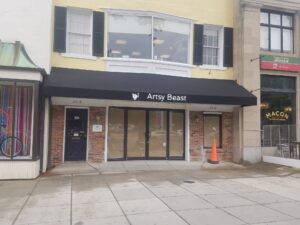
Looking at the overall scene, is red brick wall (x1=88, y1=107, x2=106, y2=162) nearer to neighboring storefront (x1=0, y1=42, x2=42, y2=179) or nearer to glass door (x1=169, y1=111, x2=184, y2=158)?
neighboring storefront (x1=0, y1=42, x2=42, y2=179)

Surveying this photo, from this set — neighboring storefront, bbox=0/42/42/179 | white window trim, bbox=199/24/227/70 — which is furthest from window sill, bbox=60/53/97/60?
white window trim, bbox=199/24/227/70

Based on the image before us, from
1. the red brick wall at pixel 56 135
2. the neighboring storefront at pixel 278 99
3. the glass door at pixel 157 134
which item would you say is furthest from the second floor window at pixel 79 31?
the neighboring storefront at pixel 278 99

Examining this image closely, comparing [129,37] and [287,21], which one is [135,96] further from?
[287,21]

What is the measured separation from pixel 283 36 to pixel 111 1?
26.4ft

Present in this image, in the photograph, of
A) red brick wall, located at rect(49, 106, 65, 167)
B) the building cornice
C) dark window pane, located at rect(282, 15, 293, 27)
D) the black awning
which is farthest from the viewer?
dark window pane, located at rect(282, 15, 293, 27)

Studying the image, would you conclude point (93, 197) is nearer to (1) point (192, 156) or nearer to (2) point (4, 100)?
(2) point (4, 100)

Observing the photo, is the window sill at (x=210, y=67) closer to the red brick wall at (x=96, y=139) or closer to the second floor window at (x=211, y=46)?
the second floor window at (x=211, y=46)

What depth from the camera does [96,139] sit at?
13.7m

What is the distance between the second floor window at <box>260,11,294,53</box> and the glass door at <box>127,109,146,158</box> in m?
6.39

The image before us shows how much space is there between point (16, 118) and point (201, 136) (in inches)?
295

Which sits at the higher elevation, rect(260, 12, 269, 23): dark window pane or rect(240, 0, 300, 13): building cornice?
rect(240, 0, 300, 13): building cornice

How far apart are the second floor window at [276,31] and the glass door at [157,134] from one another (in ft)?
18.5

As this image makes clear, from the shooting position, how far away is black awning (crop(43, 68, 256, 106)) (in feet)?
39.1

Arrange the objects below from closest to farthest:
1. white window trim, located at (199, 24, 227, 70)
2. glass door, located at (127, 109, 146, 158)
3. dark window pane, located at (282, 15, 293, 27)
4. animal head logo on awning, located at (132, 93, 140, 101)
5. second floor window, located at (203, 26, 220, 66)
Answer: animal head logo on awning, located at (132, 93, 140, 101) → glass door, located at (127, 109, 146, 158) → white window trim, located at (199, 24, 227, 70) → second floor window, located at (203, 26, 220, 66) → dark window pane, located at (282, 15, 293, 27)
